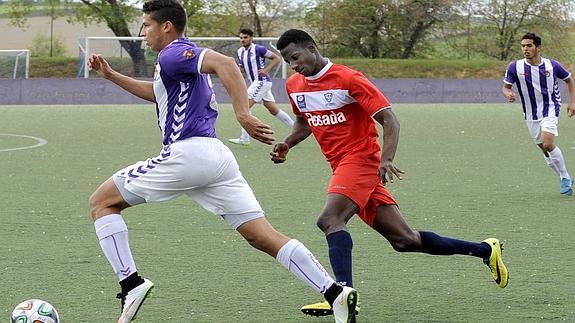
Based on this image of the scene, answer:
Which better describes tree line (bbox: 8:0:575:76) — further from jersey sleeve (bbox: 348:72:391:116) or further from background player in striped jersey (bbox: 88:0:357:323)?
background player in striped jersey (bbox: 88:0:357:323)

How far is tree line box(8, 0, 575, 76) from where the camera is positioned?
180 feet

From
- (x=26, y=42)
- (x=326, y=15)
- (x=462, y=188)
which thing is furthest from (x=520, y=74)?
(x=26, y=42)

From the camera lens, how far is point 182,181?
608 centimetres

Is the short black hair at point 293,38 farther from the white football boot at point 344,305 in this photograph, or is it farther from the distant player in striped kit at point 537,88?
the distant player in striped kit at point 537,88

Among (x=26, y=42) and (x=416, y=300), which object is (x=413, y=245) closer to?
(x=416, y=300)

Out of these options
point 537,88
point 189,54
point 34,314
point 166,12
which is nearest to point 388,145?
point 189,54

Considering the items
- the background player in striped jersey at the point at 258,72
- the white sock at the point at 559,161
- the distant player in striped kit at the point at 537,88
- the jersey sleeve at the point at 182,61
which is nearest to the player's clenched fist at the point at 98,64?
the jersey sleeve at the point at 182,61

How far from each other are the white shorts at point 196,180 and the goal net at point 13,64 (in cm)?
3412

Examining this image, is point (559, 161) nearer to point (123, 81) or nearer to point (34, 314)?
point (123, 81)

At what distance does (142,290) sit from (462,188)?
7492 millimetres

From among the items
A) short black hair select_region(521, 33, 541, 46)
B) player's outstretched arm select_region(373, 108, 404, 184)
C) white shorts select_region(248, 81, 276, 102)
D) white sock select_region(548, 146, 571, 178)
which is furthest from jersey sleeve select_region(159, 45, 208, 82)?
white shorts select_region(248, 81, 276, 102)

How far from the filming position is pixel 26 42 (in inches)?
2891

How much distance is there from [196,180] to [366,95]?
1.21 metres

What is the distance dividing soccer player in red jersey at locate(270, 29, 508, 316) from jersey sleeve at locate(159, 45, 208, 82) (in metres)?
0.99
